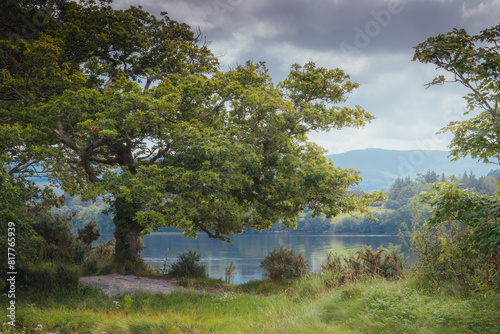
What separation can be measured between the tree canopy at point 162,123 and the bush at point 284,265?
186cm

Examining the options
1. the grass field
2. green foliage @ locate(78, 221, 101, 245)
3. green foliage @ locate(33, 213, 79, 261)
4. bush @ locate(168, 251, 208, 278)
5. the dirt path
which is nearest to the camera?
the grass field

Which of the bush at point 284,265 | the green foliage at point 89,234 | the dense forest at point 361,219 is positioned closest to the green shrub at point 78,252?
the green foliage at point 89,234

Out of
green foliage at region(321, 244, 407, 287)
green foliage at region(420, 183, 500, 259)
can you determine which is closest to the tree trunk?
green foliage at region(321, 244, 407, 287)

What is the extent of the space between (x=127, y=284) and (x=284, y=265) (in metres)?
6.30

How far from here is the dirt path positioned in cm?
1258

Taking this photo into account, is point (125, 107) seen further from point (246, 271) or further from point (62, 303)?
point (246, 271)

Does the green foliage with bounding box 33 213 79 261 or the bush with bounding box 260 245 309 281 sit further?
the green foliage with bounding box 33 213 79 261

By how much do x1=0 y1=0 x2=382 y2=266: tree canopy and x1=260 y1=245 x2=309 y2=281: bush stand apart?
1857mm

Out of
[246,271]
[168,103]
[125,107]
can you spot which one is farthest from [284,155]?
[246,271]

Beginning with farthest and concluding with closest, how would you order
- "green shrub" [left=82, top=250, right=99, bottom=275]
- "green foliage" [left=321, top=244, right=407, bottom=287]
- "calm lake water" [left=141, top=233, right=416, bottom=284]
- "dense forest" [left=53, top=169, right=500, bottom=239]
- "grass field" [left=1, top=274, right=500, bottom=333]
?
"dense forest" [left=53, top=169, right=500, bottom=239], "calm lake water" [left=141, top=233, right=416, bottom=284], "green shrub" [left=82, top=250, right=99, bottom=275], "green foliage" [left=321, top=244, right=407, bottom=287], "grass field" [left=1, top=274, right=500, bottom=333]

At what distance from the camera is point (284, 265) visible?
15.6m

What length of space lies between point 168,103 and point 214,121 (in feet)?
11.9

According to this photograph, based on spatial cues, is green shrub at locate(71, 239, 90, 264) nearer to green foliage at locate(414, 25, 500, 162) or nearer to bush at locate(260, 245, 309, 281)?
bush at locate(260, 245, 309, 281)

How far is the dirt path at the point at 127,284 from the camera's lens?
12.6 meters
